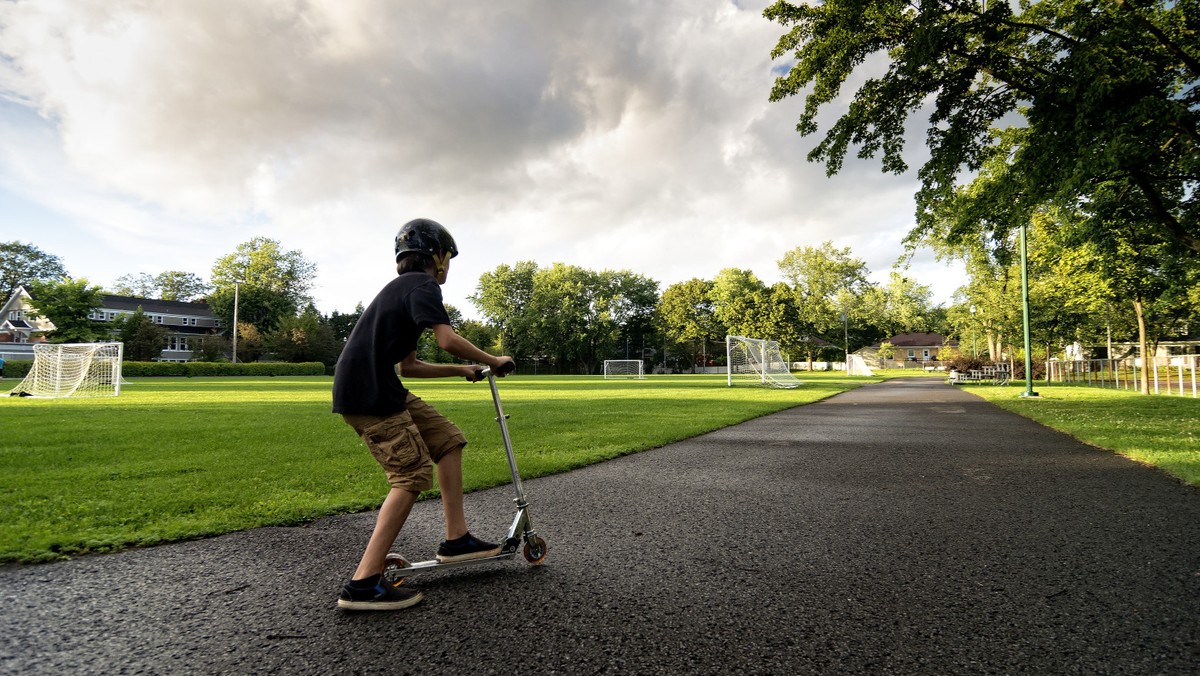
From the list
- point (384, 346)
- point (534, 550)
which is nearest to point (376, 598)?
point (534, 550)

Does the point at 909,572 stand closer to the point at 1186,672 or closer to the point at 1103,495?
the point at 1186,672

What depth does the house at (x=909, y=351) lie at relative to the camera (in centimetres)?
10425

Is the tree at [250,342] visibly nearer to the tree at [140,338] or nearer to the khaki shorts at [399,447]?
the tree at [140,338]

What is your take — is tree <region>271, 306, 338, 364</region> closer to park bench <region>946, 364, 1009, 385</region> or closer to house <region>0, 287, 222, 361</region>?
house <region>0, 287, 222, 361</region>

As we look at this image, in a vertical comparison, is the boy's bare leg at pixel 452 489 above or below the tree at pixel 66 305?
below

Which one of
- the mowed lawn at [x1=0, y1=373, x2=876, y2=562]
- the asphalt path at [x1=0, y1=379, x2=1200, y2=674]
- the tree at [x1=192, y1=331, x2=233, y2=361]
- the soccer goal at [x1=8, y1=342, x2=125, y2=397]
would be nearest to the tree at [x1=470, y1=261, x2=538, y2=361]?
the tree at [x1=192, y1=331, x2=233, y2=361]

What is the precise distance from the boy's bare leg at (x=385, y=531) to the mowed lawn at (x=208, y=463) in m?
2.12

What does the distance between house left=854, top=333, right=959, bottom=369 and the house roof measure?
109m

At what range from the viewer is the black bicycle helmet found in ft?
10.5

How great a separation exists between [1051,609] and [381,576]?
3.32 metres

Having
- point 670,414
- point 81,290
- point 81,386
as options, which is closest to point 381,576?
point 670,414

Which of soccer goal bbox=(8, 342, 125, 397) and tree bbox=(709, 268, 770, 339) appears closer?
soccer goal bbox=(8, 342, 125, 397)

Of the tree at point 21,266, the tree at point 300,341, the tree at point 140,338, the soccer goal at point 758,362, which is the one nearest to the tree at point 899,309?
the soccer goal at point 758,362

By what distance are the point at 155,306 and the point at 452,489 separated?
101424 mm
